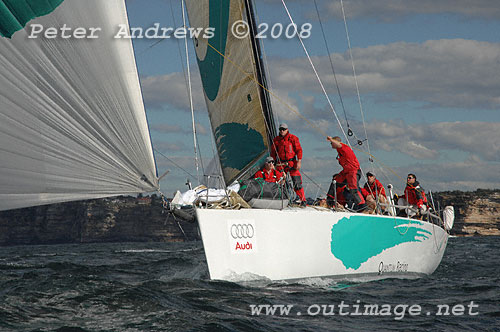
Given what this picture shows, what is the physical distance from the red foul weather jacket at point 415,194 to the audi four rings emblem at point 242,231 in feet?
15.1

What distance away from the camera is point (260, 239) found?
7203 millimetres

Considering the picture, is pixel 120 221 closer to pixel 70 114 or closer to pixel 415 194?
pixel 415 194

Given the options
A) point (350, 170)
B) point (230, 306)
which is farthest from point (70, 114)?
point (350, 170)

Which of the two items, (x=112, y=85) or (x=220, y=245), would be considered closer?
(x=112, y=85)

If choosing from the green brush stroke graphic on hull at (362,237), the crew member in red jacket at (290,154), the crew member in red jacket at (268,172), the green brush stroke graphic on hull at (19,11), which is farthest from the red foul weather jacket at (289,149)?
the green brush stroke graphic on hull at (19,11)

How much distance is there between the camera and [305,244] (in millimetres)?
7711

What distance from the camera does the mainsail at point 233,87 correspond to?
30.4 feet

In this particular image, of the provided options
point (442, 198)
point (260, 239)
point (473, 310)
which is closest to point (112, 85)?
point (260, 239)

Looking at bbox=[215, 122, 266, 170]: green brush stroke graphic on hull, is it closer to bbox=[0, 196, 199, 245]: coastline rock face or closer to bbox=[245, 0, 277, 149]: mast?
bbox=[245, 0, 277, 149]: mast

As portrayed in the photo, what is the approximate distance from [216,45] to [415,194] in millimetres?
4367

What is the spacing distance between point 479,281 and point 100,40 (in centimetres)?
667

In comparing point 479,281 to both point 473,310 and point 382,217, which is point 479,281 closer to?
point 382,217

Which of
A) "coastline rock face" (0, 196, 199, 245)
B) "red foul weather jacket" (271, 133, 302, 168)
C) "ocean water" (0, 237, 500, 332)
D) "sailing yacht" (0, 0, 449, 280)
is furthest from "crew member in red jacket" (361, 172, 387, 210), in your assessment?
"coastline rock face" (0, 196, 199, 245)

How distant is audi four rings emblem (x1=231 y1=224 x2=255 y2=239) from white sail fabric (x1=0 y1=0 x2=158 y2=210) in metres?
1.33
